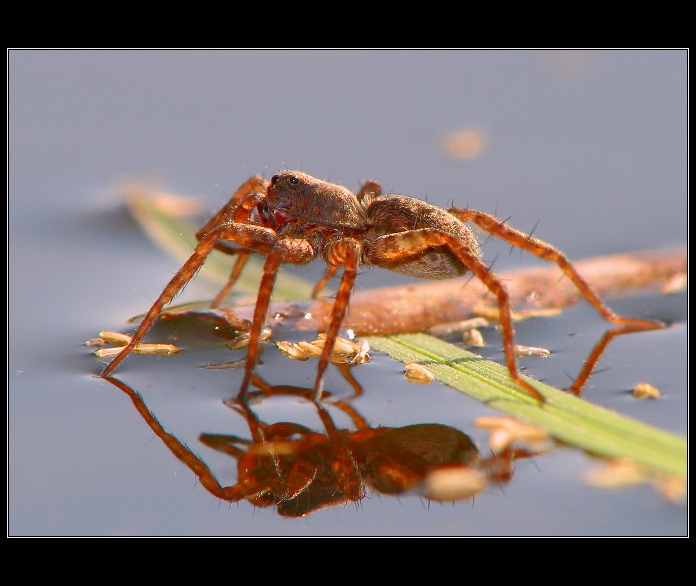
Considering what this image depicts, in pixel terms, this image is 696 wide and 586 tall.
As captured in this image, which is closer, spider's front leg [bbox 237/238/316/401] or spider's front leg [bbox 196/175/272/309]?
spider's front leg [bbox 237/238/316/401]

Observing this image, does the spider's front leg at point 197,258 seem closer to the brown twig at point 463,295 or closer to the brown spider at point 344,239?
the brown spider at point 344,239

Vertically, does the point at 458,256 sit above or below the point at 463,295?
above

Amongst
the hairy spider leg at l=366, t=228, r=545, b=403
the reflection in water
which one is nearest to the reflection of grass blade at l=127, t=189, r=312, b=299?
the hairy spider leg at l=366, t=228, r=545, b=403

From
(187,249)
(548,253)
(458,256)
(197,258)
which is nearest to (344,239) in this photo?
(458,256)

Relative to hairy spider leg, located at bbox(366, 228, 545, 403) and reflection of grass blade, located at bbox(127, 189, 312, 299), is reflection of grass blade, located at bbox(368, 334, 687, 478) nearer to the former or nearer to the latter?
hairy spider leg, located at bbox(366, 228, 545, 403)

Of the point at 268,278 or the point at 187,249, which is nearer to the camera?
the point at 268,278

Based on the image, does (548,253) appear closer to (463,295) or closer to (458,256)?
(463,295)
